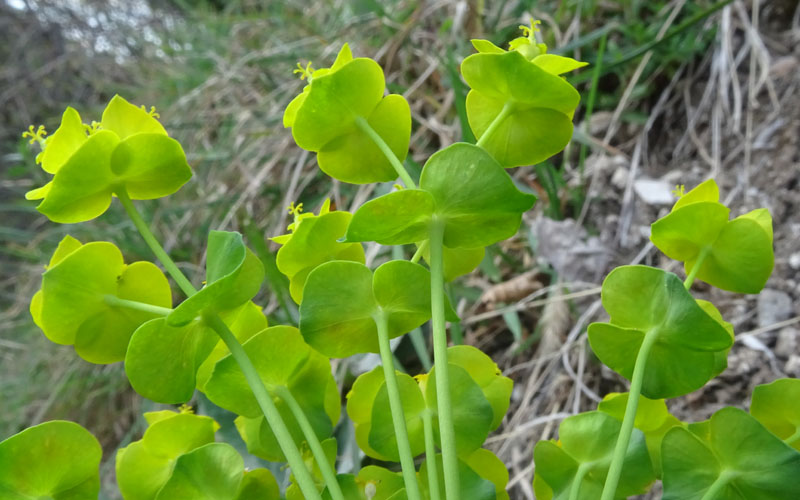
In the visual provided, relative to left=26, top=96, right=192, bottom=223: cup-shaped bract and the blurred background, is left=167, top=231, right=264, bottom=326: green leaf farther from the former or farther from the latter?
the blurred background

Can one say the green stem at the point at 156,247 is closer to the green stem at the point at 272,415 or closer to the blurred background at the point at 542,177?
the green stem at the point at 272,415

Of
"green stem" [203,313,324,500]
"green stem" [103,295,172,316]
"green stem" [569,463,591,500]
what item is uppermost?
"green stem" [103,295,172,316]

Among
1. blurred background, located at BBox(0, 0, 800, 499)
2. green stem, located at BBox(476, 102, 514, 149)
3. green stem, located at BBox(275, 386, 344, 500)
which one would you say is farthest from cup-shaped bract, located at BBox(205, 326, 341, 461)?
blurred background, located at BBox(0, 0, 800, 499)

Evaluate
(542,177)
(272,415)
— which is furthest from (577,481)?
(542,177)

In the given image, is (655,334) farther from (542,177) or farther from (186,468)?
(542,177)

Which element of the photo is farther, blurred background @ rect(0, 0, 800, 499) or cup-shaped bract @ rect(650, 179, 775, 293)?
blurred background @ rect(0, 0, 800, 499)

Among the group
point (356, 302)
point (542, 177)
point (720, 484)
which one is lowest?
point (542, 177)

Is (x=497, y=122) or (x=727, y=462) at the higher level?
(x=497, y=122)

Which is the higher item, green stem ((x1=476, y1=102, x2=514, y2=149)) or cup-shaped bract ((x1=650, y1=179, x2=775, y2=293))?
green stem ((x1=476, y1=102, x2=514, y2=149))
